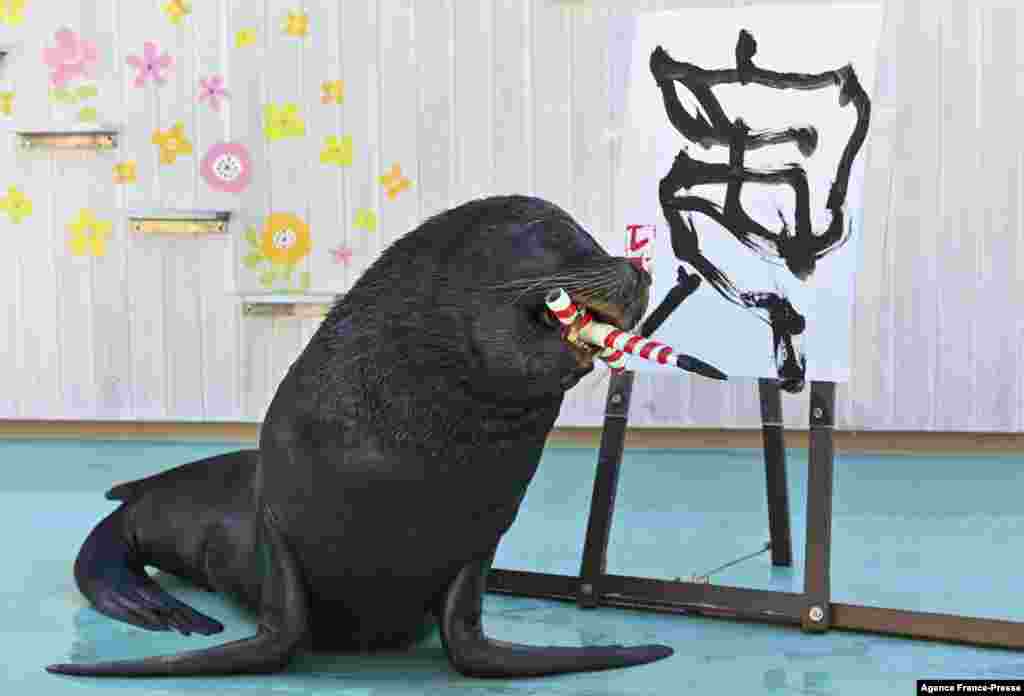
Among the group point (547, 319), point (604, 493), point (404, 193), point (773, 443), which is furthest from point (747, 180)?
point (404, 193)

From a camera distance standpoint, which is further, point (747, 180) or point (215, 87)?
point (215, 87)

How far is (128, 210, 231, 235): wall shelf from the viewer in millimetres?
4789

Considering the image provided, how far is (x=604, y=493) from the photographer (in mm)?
2805

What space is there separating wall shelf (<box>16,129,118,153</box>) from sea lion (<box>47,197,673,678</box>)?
9.46 feet

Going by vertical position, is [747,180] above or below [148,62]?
below

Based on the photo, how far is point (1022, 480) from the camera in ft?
13.4

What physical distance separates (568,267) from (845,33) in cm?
112

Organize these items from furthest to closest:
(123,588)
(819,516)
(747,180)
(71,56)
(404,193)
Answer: (71,56) → (404,193) → (747,180) → (123,588) → (819,516)

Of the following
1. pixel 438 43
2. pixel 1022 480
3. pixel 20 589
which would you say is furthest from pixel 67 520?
pixel 1022 480

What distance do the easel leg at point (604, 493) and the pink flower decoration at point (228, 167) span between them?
7.64 ft

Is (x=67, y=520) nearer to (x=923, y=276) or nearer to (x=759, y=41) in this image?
(x=759, y=41)

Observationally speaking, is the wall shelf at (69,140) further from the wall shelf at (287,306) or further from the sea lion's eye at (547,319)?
the sea lion's eye at (547,319)

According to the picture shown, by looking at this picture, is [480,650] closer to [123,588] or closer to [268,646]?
[268,646]

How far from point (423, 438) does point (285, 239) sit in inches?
114
